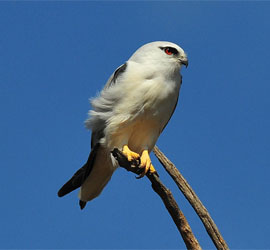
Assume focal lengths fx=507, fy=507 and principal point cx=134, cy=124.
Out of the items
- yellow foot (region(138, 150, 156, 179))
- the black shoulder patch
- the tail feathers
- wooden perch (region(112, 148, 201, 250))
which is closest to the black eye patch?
the black shoulder patch

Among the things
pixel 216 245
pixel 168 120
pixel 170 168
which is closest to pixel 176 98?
pixel 168 120

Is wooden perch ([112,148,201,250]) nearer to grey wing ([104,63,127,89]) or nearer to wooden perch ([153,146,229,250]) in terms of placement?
wooden perch ([153,146,229,250])

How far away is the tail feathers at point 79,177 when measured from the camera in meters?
5.74

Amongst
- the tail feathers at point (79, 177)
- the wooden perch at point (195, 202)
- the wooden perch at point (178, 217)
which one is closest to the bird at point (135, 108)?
the tail feathers at point (79, 177)

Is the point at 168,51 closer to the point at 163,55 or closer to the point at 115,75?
the point at 163,55

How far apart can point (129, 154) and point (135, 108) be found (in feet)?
1.61

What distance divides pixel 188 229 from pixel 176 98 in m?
1.49

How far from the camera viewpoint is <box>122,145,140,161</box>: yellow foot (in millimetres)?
5272

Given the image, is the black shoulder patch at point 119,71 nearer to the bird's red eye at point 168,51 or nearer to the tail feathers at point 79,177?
the bird's red eye at point 168,51

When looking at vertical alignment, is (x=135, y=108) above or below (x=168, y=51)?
below

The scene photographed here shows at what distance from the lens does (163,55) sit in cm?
558

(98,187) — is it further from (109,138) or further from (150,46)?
(150,46)

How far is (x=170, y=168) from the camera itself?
18.4 ft

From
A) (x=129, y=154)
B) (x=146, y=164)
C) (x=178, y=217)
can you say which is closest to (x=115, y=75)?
(x=129, y=154)
